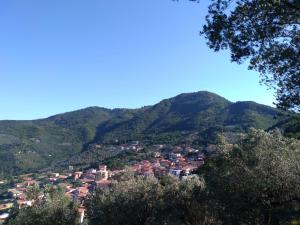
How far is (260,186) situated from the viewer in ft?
57.1

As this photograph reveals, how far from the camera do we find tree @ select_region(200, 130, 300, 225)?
1738 cm

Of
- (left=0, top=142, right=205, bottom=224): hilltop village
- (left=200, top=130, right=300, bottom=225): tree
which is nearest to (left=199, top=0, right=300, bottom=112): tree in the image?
(left=200, top=130, right=300, bottom=225): tree

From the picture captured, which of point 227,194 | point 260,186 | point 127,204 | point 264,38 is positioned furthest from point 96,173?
point 264,38

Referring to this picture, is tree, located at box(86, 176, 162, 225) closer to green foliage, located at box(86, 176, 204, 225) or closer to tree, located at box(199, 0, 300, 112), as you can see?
green foliage, located at box(86, 176, 204, 225)

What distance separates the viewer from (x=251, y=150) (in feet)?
62.5

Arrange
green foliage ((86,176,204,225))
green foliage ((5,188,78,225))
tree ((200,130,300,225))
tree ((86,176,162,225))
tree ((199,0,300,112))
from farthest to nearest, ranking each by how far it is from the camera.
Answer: green foliage ((5,188,78,225)) < tree ((86,176,162,225)) < green foliage ((86,176,204,225)) < tree ((200,130,300,225)) < tree ((199,0,300,112))

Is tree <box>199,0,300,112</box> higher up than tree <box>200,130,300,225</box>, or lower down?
higher up

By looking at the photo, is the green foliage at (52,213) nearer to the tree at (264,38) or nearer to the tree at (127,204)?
the tree at (127,204)

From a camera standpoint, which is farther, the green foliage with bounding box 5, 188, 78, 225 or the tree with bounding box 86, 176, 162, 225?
the green foliage with bounding box 5, 188, 78, 225

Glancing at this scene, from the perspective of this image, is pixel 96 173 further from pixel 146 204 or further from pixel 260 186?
pixel 260 186

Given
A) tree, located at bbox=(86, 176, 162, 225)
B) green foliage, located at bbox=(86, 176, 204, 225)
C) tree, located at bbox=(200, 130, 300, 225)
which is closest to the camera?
tree, located at bbox=(200, 130, 300, 225)

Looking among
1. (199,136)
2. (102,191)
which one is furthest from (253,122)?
(102,191)

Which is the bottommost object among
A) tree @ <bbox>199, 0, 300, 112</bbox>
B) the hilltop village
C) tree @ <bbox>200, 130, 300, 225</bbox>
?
the hilltop village

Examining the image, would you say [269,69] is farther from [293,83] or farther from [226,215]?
[226,215]
